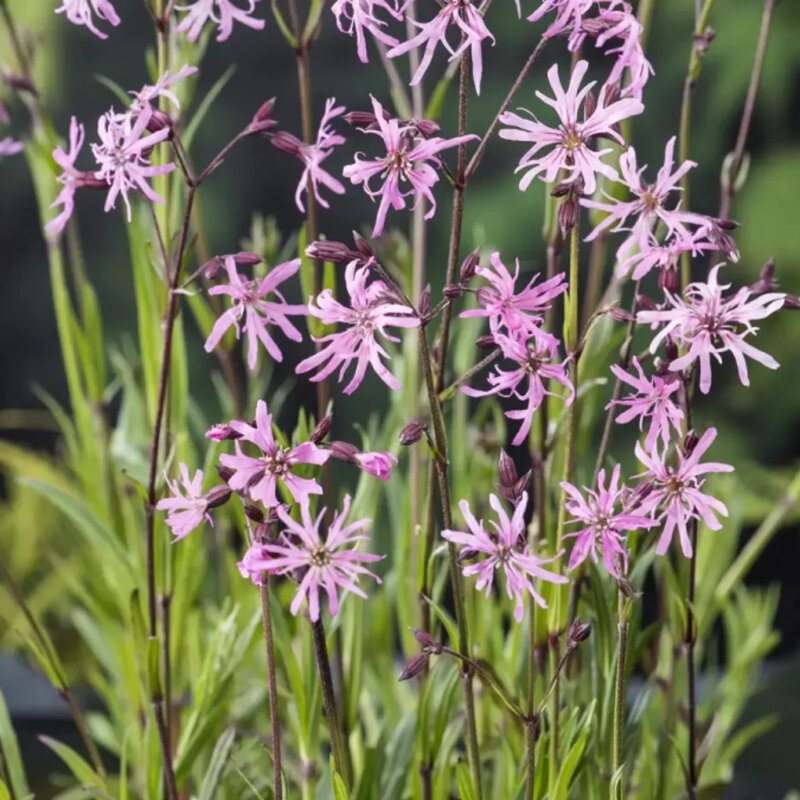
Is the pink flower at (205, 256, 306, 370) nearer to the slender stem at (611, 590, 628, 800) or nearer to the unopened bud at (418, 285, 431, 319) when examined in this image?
the unopened bud at (418, 285, 431, 319)

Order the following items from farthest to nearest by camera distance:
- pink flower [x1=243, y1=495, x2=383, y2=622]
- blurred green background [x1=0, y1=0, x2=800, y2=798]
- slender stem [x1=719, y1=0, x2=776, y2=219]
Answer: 1. blurred green background [x1=0, y1=0, x2=800, y2=798]
2. slender stem [x1=719, y1=0, x2=776, y2=219]
3. pink flower [x1=243, y1=495, x2=383, y2=622]

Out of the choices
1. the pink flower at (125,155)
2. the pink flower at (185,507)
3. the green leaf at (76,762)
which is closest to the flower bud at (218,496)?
the pink flower at (185,507)

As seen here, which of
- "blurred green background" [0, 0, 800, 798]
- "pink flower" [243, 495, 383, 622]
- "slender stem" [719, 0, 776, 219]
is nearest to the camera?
"pink flower" [243, 495, 383, 622]

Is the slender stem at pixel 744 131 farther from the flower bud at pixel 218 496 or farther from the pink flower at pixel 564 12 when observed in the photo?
the flower bud at pixel 218 496

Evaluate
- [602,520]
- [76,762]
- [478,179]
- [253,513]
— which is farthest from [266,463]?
[478,179]

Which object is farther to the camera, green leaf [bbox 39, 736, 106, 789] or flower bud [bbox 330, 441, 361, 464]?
green leaf [bbox 39, 736, 106, 789]

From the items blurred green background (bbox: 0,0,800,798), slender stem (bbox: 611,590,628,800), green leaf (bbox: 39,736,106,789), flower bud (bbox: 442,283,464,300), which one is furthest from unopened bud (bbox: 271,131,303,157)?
blurred green background (bbox: 0,0,800,798)

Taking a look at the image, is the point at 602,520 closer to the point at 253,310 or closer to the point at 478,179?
the point at 253,310

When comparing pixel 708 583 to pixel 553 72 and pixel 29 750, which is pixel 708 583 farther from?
pixel 29 750
